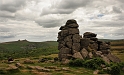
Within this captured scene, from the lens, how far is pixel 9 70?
128 ft

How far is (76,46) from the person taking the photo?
67.6 meters

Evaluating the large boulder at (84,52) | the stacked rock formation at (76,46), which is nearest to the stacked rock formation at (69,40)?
the stacked rock formation at (76,46)

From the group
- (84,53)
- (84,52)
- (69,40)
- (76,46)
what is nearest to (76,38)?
(69,40)

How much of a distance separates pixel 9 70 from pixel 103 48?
145ft

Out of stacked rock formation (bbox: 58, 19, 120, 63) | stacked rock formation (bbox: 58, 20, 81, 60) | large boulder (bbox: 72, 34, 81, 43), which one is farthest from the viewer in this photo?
large boulder (bbox: 72, 34, 81, 43)

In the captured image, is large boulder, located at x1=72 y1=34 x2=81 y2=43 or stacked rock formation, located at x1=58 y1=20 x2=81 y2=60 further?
large boulder, located at x1=72 y1=34 x2=81 y2=43

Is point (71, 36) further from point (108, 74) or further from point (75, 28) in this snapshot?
point (108, 74)

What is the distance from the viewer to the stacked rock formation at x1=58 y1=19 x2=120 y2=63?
65.6 m

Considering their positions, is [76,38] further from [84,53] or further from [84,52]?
[84,53]

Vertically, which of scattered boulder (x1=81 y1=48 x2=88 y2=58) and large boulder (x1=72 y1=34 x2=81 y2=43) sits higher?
large boulder (x1=72 y1=34 x2=81 y2=43)

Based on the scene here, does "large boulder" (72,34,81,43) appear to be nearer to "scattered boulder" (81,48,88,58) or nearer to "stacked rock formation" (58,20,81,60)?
"stacked rock formation" (58,20,81,60)

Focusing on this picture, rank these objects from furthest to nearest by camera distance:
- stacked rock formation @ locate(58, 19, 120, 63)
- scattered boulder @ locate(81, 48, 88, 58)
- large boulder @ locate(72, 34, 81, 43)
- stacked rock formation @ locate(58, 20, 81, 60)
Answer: large boulder @ locate(72, 34, 81, 43)
stacked rock formation @ locate(58, 20, 81, 60)
stacked rock formation @ locate(58, 19, 120, 63)
scattered boulder @ locate(81, 48, 88, 58)

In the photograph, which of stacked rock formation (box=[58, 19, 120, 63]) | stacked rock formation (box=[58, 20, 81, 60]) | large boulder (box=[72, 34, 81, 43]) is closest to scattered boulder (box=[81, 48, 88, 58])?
stacked rock formation (box=[58, 19, 120, 63])

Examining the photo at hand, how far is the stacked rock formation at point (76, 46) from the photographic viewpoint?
6556cm
